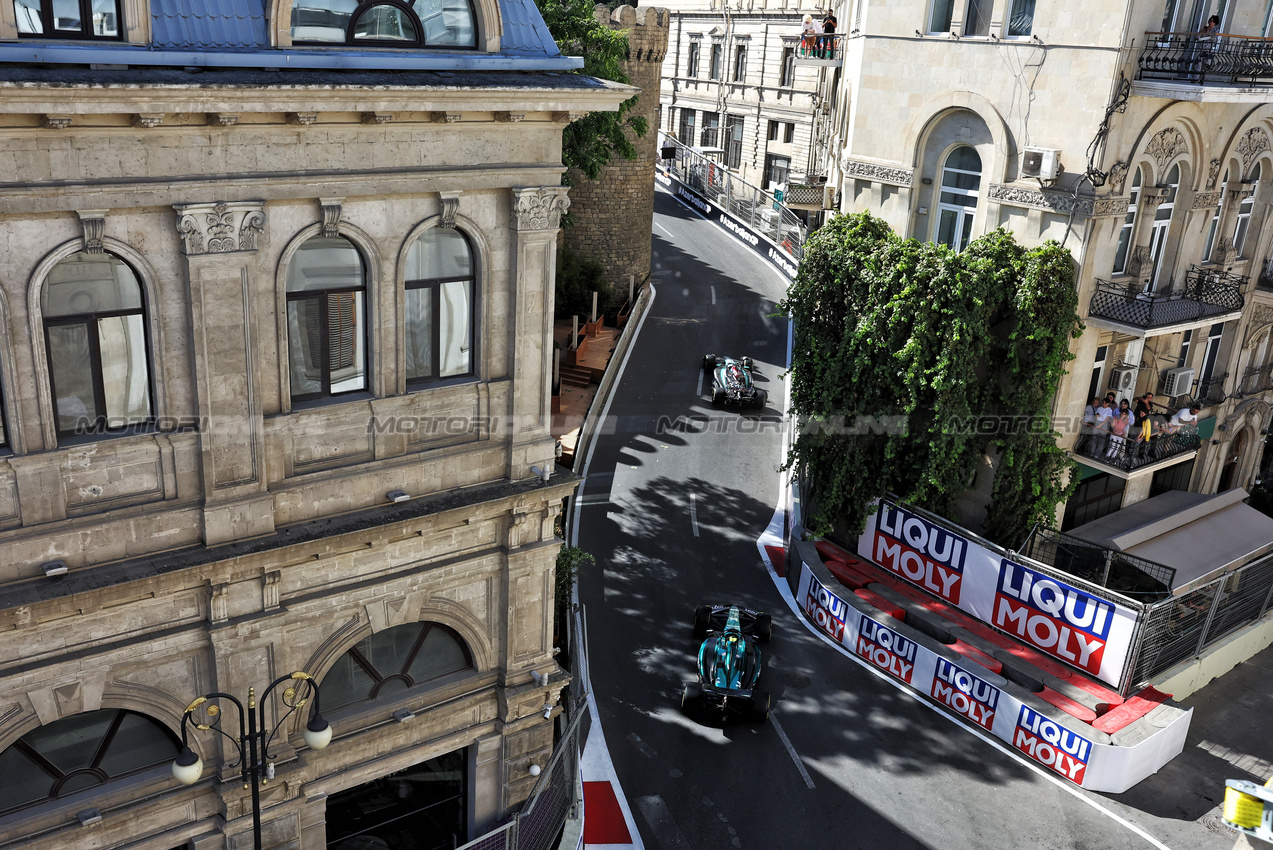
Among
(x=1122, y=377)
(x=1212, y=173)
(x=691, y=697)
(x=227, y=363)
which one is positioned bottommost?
(x=691, y=697)

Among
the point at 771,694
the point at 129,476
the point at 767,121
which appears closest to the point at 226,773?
the point at 129,476

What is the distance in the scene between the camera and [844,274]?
78.8ft

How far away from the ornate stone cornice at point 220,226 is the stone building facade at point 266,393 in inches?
1.6

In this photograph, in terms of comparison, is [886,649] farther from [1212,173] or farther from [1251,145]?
[1251,145]

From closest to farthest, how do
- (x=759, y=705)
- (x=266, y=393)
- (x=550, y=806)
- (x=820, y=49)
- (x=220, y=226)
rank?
(x=220, y=226) → (x=266, y=393) → (x=550, y=806) → (x=759, y=705) → (x=820, y=49)

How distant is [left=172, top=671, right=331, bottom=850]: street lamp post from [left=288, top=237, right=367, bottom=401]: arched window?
360 centimetres

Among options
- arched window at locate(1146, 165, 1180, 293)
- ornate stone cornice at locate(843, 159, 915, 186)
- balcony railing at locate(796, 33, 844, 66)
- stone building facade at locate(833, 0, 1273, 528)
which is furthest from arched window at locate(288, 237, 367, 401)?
balcony railing at locate(796, 33, 844, 66)

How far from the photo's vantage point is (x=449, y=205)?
515 inches

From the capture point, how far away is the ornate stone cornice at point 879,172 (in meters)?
26.0

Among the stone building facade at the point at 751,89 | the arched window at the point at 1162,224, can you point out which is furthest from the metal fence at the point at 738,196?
the arched window at the point at 1162,224

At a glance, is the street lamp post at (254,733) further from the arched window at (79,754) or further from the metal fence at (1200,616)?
the metal fence at (1200,616)

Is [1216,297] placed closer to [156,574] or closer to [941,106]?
[941,106]

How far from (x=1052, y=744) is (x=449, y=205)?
49.7ft

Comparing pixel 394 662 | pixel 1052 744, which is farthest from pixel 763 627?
pixel 394 662
